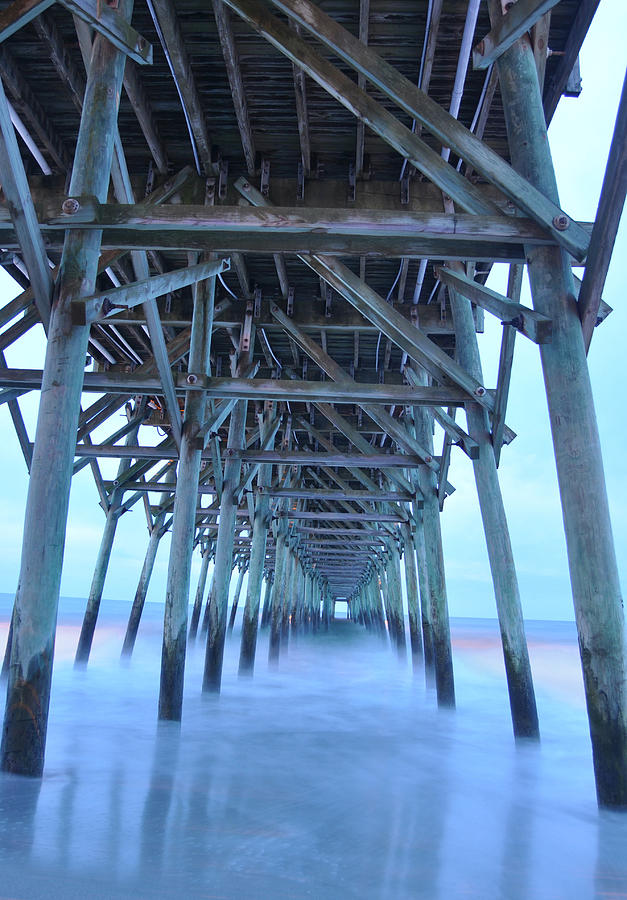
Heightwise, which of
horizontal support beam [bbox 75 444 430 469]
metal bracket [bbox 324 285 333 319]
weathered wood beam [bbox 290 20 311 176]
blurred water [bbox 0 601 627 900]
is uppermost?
weathered wood beam [bbox 290 20 311 176]

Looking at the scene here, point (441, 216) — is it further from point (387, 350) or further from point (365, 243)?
point (387, 350)

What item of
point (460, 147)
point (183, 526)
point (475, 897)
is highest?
point (460, 147)

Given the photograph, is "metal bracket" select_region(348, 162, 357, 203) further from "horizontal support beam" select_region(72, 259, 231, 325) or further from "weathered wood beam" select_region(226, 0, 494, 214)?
"weathered wood beam" select_region(226, 0, 494, 214)

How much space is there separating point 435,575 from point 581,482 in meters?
6.09

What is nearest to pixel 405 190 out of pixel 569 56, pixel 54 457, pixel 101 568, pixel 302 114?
pixel 302 114

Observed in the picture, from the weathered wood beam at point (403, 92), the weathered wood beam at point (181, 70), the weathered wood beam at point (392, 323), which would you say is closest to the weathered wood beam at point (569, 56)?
the weathered wood beam at point (403, 92)

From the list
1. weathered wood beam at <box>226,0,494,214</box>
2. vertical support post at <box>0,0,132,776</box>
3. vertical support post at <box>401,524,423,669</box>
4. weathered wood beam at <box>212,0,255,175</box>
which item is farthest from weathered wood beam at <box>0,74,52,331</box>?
vertical support post at <box>401,524,423,669</box>

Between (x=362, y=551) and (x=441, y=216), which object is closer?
(x=441, y=216)

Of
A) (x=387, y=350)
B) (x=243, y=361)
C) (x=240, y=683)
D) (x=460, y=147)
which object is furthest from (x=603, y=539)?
(x=240, y=683)

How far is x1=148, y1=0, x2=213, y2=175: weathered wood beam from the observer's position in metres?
5.43

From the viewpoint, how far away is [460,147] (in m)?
4.64

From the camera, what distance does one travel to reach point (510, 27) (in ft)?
14.7

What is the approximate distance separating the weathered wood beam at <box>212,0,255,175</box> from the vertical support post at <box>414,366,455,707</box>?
410 centimetres

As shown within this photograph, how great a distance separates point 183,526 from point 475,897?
16.2ft
